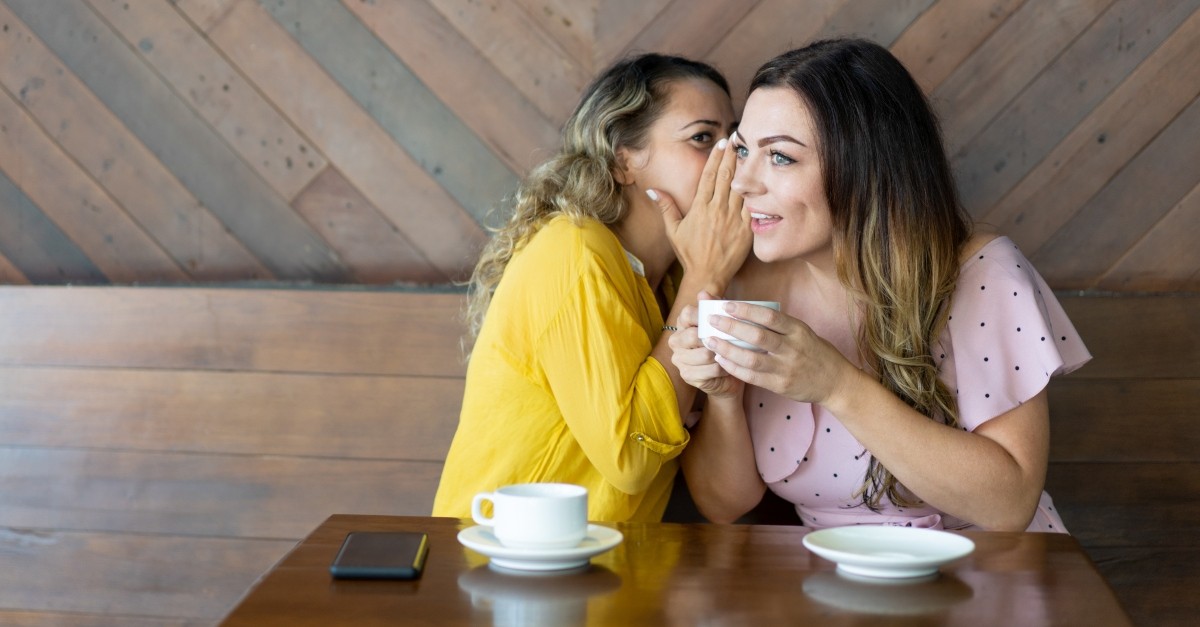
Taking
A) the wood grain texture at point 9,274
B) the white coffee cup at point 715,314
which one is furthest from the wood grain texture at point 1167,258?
the wood grain texture at point 9,274

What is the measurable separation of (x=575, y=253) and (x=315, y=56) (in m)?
0.85

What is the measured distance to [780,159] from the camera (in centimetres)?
167

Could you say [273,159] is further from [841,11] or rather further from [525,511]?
[525,511]

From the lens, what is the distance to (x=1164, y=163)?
2.14m

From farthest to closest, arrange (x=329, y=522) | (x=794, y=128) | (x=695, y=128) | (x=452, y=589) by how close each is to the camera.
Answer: (x=695, y=128), (x=794, y=128), (x=329, y=522), (x=452, y=589)

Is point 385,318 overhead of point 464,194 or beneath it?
beneath

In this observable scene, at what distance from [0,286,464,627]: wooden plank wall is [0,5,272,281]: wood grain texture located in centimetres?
14

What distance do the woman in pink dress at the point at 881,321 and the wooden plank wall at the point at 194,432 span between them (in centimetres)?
64

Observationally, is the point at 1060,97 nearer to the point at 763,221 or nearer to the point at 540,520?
the point at 763,221

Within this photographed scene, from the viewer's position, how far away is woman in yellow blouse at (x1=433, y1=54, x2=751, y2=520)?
1.63 metres

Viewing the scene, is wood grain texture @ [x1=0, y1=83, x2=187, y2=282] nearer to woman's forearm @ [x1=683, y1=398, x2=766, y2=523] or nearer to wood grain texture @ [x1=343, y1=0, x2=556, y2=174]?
wood grain texture @ [x1=343, y1=0, x2=556, y2=174]

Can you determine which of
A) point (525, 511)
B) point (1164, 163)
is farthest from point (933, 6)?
point (525, 511)

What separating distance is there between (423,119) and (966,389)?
45.7 inches

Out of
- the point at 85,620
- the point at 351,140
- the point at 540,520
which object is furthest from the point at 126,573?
the point at 540,520
